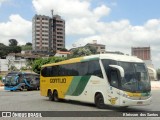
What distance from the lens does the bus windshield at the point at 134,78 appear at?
676 inches

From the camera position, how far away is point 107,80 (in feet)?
59.9

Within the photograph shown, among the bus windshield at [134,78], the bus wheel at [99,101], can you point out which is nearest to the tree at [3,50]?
the bus wheel at [99,101]

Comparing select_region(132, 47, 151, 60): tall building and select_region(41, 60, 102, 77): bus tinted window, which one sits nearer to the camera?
select_region(41, 60, 102, 77): bus tinted window

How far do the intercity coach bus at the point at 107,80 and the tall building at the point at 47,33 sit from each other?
6192 inches

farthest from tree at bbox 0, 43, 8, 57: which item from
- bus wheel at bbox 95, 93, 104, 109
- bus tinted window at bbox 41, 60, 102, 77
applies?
bus wheel at bbox 95, 93, 104, 109

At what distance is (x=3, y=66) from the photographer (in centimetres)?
14775

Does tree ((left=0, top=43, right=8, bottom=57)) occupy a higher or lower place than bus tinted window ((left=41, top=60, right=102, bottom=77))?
higher

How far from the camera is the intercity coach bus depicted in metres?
17.2

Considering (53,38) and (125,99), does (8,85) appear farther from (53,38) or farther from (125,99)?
(53,38)

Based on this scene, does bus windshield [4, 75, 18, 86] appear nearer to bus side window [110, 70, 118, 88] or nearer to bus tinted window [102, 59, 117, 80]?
bus tinted window [102, 59, 117, 80]

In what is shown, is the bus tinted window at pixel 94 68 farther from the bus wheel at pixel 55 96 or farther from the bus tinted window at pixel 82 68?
the bus wheel at pixel 55 96

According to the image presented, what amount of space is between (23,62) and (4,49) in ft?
67.4

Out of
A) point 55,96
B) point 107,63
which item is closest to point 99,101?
point 107,63

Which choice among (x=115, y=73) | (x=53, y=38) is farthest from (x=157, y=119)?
(x=53, y=38)
